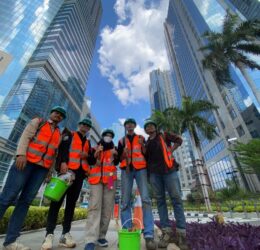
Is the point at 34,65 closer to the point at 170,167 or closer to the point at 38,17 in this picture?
the point at 38,17

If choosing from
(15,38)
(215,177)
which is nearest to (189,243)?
(215,177)

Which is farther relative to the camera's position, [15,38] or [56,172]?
[15,38]

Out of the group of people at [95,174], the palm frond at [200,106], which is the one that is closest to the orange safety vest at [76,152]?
the group of people at [95,174]

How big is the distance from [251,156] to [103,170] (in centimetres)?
1410

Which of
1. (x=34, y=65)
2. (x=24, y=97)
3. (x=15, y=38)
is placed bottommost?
(x=24, y=97)

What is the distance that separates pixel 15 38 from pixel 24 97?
22.5 metres

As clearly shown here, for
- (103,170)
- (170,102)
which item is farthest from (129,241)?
(170,102)

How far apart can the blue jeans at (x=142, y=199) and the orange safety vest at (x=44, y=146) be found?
1.26m

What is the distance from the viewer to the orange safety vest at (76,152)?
3.05m

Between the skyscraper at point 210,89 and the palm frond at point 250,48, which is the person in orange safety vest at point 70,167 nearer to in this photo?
the skyscraper at point 210,89

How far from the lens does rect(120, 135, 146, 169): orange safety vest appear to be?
312 cm

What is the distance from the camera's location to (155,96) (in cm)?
14275

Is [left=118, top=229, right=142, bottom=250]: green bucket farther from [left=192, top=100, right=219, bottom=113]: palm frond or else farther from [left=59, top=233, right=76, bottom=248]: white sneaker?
[left=192, top=100, right=219, bottom=113]: palm frond

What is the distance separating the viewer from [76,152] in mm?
3119
